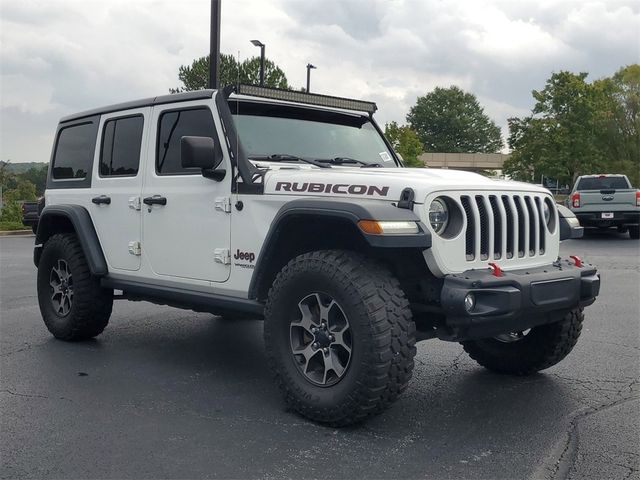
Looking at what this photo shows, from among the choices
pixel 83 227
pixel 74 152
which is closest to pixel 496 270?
pixel 83 227

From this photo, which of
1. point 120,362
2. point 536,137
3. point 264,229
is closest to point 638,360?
point 264,229

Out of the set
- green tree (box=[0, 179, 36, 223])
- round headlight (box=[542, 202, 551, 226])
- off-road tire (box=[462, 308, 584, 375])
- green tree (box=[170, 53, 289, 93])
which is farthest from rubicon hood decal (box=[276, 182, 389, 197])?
green tree (box=[170, 53, 289, 93])

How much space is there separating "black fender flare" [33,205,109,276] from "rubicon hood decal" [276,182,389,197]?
2.12 metres

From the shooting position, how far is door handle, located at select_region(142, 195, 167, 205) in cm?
512

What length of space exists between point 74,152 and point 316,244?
3052mm

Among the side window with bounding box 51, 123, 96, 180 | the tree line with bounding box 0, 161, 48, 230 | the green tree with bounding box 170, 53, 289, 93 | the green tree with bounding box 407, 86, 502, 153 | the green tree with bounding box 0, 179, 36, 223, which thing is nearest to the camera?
the side window with bounding box 51, 123, 96, 180

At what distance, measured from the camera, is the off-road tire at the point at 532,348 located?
471 centimetres

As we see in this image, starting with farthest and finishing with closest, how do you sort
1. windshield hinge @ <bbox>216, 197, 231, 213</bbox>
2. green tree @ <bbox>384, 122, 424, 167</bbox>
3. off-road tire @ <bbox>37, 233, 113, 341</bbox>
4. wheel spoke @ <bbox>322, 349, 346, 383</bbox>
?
1. green tree @ <bbox>384, 122, 424, 167</bbox>
2. off-road tire @ <bbox>37, 233, 113, 341</bbox>
3. windshield hinge @ <bbox>216, 197, 231, 213</bbox>
4. wheel spoke @ <bbox>322, 349, 346, 383</bbox>

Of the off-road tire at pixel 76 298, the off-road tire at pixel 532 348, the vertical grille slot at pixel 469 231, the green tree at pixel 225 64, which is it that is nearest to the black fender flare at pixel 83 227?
the off-road tire at pixel 76 298

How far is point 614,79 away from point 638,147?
5.58 meters

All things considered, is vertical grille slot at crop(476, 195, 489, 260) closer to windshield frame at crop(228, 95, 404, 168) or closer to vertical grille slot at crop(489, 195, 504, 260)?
vertical grille slot at crop(489, 195, 504, 260)

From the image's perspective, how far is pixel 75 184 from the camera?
20.2ft

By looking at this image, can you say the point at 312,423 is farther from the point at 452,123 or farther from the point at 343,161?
the point at 452,123

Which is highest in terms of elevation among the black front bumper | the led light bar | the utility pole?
the utility pole
